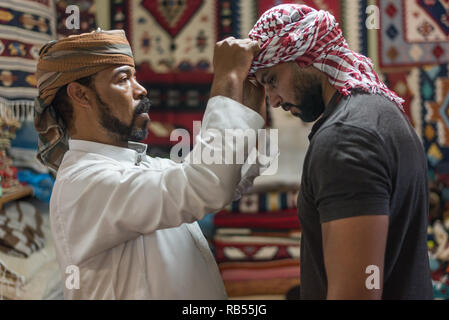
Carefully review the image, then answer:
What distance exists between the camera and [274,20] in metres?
1.12

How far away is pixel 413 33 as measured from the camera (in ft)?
7.15

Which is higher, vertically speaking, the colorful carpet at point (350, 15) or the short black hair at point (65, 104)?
the colorful carpet at point (350, 15)

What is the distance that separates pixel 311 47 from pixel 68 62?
61cm

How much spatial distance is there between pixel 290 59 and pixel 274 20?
10 centimetres

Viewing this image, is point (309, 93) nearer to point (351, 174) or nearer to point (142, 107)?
point (351, 174)

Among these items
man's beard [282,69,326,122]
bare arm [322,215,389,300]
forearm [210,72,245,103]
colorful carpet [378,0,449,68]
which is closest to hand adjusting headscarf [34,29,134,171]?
forearm [210,72,245,103]

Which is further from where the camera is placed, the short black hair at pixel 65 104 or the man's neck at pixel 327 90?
the short black hair at pixel 65 104

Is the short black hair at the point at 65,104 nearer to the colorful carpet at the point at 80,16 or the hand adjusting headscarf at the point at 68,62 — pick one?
the hand adjusting headscarf at the point at 68,62

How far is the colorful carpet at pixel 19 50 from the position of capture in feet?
6.79

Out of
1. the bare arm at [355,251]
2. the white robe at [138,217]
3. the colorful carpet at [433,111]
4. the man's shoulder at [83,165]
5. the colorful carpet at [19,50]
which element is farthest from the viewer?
the colorful carpet at [433,111]

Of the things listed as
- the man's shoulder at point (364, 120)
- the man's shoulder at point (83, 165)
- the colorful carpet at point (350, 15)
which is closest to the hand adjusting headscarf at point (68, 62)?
the man's shoulder at point (83, 165)

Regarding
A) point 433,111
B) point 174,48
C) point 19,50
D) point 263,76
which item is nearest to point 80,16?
point 19,50

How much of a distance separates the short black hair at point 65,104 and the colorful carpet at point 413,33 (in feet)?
4.65
